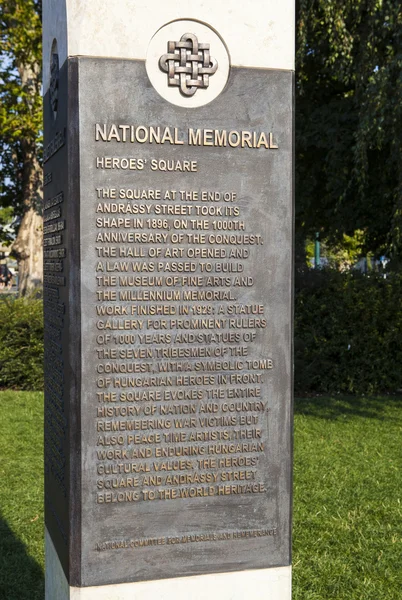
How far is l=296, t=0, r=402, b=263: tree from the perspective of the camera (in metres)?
10.3

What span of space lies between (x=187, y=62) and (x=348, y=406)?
8089 millimetres

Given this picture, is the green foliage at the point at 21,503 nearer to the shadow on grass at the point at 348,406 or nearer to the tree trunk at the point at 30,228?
the shadow on grass at the point at 348,406

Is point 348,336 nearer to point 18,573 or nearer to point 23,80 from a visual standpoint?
point 18,573

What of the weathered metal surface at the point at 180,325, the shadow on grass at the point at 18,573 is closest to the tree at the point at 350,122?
the shadow on grass at the point at 18,573

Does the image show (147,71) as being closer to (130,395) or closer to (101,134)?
(101,134)

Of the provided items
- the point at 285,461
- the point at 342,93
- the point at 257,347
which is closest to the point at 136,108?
the point at 257,347

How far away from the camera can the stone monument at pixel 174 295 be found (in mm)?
3307

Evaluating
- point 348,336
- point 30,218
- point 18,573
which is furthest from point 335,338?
point 30,218

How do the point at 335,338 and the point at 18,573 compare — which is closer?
the point at 18,573

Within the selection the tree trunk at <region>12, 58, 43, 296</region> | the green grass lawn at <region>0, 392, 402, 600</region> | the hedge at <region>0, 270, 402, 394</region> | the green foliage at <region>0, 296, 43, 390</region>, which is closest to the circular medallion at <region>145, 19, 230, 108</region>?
the green grass lawn at <region>0, 392, 402, 600</region>

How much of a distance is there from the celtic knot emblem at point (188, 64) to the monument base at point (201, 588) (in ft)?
7.17

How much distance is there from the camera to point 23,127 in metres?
18.2

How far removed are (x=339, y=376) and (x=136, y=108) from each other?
907 centimetres

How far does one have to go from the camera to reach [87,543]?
334 cm
